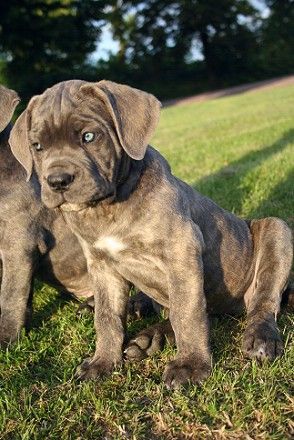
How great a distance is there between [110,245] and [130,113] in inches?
33.9

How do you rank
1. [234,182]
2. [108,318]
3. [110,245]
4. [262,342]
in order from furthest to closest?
1. [234,182]
2. [108,318]
3. [110,245]
4. [262,342]

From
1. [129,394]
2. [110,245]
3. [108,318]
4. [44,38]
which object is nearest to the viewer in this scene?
[129,394]

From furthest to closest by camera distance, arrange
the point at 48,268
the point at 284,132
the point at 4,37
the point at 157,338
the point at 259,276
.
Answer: the point at 4,37 → the point at 284,132 → the point at 48,268 → the point at 259,276 → the point at 157,338

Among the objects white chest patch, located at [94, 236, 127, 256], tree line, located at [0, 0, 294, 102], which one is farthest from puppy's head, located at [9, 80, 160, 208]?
tree line, located at [0, 0, 294, 102]

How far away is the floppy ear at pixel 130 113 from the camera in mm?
3469

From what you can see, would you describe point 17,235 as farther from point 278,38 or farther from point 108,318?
point 278,38

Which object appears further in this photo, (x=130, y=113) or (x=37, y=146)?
(x=37, y=146)

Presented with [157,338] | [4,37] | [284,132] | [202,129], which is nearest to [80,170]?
[157,338]

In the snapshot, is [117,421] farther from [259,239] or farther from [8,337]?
[259,239]

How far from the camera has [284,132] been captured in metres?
13.8

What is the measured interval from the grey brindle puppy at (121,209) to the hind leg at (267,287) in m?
0.01

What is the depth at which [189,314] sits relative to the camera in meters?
3.44

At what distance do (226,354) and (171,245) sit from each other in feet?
2.62

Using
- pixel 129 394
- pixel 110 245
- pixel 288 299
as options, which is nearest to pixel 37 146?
pixel 110 245
